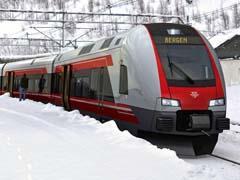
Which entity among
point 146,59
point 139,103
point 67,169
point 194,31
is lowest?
point 67,169

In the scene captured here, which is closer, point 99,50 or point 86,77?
point 99,50

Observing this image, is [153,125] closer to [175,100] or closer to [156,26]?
[175,100]

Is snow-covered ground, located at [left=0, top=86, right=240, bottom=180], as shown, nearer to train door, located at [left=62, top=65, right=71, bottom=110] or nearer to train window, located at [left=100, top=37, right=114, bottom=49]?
train window, located at [left=100, top=37, right=114, bottom=49]

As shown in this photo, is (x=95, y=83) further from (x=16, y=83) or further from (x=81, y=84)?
(x=16, y=83)

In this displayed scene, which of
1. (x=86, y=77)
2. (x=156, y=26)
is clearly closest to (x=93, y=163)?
(x=156, y=26)

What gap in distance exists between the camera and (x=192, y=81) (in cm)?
1023

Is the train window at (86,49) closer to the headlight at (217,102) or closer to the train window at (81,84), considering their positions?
the train window at (81,84)

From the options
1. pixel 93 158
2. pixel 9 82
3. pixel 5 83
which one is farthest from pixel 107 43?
pixel 5 83

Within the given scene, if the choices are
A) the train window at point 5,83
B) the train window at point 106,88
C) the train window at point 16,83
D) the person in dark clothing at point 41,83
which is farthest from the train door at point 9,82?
the train window at point 106,88

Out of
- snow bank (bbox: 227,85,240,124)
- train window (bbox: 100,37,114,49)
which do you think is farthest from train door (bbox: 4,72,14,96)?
train window (bbox: 100,37,114,49)

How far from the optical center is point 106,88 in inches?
517

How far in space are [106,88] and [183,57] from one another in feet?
10.5

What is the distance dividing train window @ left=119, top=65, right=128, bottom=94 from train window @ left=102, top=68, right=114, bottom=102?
810 mm

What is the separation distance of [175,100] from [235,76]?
109 ft
